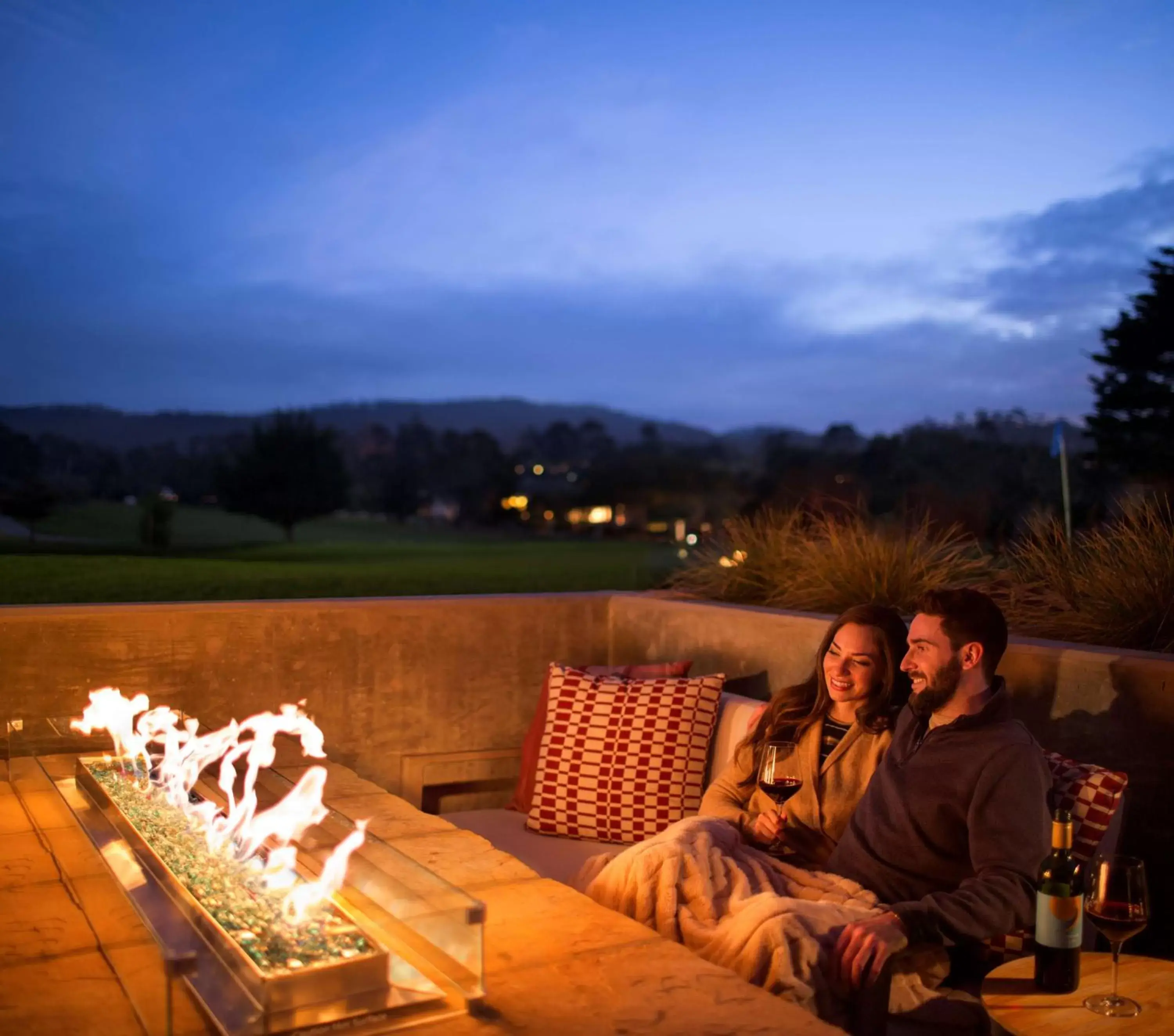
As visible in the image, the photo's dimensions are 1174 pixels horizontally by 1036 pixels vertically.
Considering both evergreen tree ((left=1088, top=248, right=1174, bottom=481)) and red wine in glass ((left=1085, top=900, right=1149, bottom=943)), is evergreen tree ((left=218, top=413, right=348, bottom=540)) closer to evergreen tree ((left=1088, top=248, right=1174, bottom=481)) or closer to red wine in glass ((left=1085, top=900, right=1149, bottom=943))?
red wine in glass ((left=1085, top=900, right=1149, bottom=943))

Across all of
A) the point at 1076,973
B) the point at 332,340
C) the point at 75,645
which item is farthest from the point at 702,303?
the point at 1076,973

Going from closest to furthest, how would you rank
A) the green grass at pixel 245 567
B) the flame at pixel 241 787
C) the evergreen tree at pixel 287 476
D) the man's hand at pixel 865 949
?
the flame at pixel 241 787 < the man's hand at pixel 865 949 < the green grass at pixel 245 567 < the evergreen tree at pixel 287 476

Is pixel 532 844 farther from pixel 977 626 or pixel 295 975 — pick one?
pixel 295 975

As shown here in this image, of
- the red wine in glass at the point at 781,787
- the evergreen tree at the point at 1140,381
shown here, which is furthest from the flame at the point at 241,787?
the evergreen tree at the point at 1140,381

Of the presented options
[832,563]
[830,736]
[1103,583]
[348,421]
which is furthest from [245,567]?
[348,421]

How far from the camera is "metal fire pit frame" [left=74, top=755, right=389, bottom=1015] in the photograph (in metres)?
1.55

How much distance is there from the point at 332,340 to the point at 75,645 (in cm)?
2093

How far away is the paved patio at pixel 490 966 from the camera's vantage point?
1.64m

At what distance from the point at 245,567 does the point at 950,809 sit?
4.29 metres

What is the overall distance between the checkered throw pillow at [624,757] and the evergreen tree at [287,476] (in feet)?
15.4

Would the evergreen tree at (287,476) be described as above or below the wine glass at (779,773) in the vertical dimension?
above

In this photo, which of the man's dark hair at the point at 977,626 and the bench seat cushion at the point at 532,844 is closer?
the man's dark hair at the point at 977,626

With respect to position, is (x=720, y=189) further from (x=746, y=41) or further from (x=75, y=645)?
(x=75, y=645)

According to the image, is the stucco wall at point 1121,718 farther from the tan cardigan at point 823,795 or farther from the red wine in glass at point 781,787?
the red wine in glass at point 781,787
